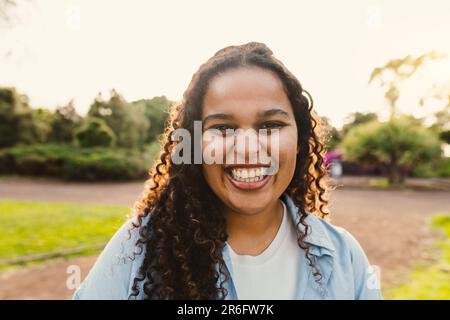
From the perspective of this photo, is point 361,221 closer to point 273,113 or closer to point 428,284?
point 428,284

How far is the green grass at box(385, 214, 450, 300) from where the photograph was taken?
151 inches

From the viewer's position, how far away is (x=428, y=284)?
13.7ft

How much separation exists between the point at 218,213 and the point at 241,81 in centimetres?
46

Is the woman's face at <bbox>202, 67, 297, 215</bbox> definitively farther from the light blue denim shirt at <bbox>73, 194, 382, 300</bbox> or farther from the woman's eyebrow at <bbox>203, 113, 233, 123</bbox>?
the light blue denim shirt at <bbox>73, 194, 382, 300</bbox>

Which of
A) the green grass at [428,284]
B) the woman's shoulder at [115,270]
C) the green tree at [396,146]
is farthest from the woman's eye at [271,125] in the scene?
the green tree at [396,146]

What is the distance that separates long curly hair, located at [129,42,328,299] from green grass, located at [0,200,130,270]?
13.1 ft

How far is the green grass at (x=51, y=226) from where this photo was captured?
5598mm

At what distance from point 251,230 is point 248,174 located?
25cm

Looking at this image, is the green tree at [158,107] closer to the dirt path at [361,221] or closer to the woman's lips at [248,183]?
the woman's lips at [248,183]

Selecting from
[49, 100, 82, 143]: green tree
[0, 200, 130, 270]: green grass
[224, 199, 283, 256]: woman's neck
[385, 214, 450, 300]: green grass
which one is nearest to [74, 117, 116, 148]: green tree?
[49, 100, 82, 143]: green tree

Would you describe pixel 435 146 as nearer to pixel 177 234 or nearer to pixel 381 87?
pixel 381 87

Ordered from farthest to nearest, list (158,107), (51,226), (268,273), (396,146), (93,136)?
(396,146) → (93,136) → (51,226) → (158,107) → (268,273)

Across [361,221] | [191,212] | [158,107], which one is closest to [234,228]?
[191,212]
